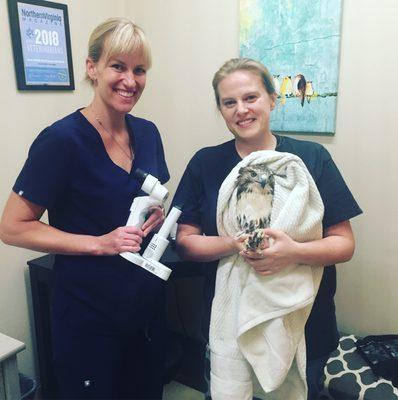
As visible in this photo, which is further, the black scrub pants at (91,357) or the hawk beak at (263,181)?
the black scrub pants at (91,357)

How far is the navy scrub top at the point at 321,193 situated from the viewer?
1095 millimetres

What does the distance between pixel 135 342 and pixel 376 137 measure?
1.07m

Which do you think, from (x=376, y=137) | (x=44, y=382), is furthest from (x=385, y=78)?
(x=44, y=382)

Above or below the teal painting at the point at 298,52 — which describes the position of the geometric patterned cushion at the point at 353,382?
below

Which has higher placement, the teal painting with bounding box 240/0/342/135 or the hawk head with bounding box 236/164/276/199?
the teal painting with bounding box 240/0/342/135

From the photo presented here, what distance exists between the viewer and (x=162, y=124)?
2.11 metres

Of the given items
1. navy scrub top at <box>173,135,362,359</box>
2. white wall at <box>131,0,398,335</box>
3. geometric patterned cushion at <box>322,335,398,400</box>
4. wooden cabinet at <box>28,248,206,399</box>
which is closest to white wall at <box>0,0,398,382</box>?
white wall at <box>131,0,398,335</box>

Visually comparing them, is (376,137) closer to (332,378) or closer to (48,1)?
(332,378)

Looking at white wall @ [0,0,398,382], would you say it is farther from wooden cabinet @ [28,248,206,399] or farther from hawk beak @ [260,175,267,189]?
hawk beak @ [260,175,267,189]

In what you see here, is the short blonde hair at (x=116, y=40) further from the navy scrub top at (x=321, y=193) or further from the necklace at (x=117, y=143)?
the navy scrub top at (x=321, y=193)

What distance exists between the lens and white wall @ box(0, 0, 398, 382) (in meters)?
1.48

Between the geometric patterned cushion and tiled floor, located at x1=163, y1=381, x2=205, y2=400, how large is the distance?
745 millimetres

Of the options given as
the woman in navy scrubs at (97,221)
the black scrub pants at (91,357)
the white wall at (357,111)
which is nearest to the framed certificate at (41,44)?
the white wall at (357,111)

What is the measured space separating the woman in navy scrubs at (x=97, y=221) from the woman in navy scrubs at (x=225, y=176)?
0.41 ft
